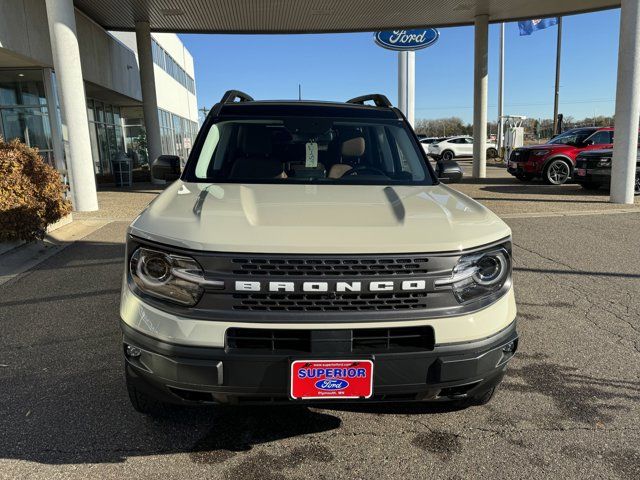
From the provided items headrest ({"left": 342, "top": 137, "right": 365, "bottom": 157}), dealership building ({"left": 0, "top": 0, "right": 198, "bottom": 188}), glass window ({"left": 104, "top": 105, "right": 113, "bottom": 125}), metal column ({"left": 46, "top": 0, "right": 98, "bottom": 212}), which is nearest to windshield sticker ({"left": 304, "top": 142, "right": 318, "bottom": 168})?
headrest ({"left": 342, "top": 137, "right": 365, "bottom": 157})

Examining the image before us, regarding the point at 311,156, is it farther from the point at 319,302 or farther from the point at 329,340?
the point at 329,340

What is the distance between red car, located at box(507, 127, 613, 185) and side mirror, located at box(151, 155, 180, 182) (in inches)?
547

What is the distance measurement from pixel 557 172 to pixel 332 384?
49.7 feet

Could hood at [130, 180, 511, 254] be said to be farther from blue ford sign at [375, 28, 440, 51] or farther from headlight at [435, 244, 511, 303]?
blue ford sign at [375, 28, 440, 51]

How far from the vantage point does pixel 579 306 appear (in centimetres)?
480

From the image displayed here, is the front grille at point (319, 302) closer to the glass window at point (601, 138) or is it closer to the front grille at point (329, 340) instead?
the front grille at point (329, 340)

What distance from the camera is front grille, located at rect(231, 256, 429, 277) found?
7.12 ft

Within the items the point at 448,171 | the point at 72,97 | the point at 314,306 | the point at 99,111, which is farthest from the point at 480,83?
the point at 314,306

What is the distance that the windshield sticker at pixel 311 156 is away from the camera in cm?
366

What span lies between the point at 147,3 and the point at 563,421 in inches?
594

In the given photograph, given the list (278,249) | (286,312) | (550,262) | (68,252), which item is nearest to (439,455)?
(286,312)

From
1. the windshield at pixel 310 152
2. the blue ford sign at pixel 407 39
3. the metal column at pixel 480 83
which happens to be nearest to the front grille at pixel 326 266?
the windshield at pixel 310 152

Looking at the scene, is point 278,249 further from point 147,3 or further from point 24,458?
point 147,3

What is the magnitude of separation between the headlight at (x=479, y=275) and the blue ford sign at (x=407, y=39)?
65.4 feet
